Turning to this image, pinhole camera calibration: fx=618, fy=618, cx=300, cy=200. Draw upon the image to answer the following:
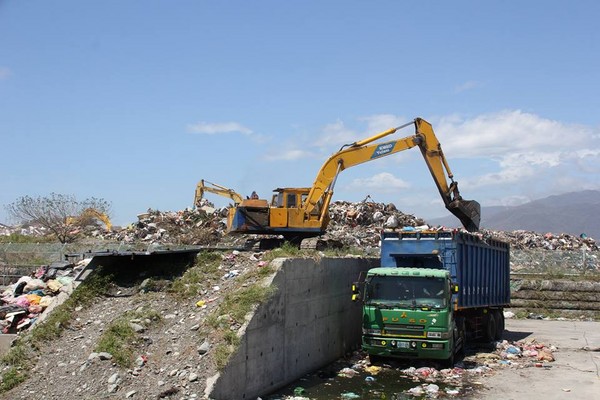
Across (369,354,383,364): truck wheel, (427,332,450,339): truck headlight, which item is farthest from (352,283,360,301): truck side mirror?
(427,332,450,339): truck headlight

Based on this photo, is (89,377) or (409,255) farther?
(409,255)

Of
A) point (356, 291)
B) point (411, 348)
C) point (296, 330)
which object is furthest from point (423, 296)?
point (296, 330)

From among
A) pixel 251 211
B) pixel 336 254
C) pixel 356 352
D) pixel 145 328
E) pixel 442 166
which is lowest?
pixel 356 352

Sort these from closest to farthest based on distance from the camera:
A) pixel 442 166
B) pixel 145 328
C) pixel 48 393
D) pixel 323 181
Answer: pixel 48 393, pixel 145 328, pixel 323 181, pixel 442 166

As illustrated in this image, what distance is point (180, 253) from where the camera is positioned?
1464 centimetres

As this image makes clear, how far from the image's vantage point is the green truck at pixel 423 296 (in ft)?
44.2

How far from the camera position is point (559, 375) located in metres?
13.8

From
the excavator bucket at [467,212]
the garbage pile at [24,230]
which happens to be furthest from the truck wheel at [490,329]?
the garbage pile at [24,230]

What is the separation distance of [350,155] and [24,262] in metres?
11.4

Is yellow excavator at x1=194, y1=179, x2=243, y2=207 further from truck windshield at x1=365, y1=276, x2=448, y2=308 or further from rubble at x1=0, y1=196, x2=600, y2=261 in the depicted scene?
truck windshield at x1=365, y1=276, x2=448, y2=308

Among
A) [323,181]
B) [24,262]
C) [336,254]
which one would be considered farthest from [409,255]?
[24,262]

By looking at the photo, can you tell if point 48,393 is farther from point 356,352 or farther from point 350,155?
point 350,155

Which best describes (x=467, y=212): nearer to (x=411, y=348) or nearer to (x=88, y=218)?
(x=411, y=348)

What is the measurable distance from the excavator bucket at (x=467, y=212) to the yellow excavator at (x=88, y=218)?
21.9 metres
